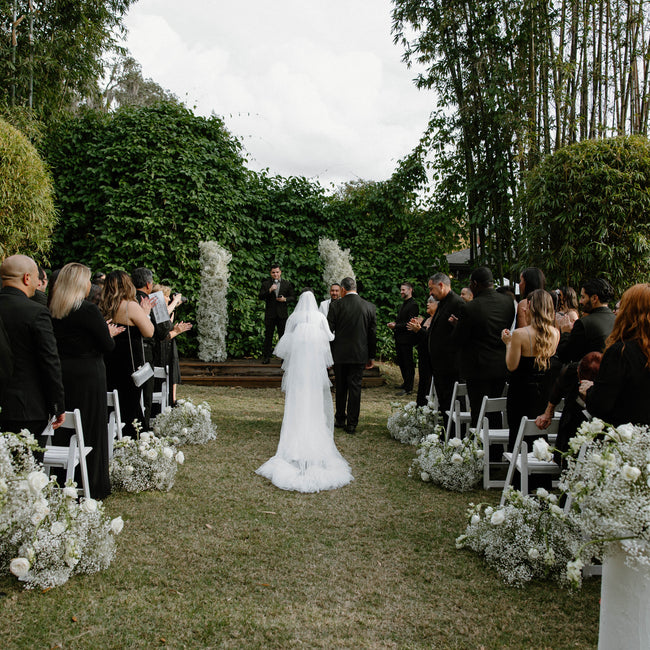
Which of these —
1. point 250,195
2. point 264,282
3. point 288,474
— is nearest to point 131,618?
point 288,474

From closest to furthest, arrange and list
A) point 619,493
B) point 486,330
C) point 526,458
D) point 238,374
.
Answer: point 619,493
point 526,458
point 486,330
point 238,374

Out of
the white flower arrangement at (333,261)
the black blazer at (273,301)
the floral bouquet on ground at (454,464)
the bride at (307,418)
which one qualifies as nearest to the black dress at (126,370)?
the bride at (307,418)

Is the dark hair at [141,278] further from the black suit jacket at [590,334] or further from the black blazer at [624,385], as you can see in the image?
the black blazer at [624,385]

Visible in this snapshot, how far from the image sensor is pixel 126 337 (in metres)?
5.14

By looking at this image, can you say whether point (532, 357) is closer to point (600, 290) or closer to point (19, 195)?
point (600, 290)

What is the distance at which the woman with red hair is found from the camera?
8.71 ft

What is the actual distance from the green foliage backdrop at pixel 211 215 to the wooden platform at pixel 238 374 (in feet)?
2.70

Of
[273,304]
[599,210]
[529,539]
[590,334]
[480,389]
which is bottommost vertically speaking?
[529,539]

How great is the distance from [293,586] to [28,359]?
218cm

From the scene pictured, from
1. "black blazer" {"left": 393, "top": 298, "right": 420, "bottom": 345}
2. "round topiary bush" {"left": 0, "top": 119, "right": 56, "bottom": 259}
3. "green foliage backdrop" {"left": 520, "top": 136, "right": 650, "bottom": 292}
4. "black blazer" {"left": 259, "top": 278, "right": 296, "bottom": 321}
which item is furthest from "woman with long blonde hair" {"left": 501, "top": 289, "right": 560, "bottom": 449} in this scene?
"round topiary bush" {"left": 0, "top": 119, "right": 56, "bottom": 259}

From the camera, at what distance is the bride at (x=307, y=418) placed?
5.03 meters

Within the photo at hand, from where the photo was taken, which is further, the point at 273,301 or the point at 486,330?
the point at 273,301

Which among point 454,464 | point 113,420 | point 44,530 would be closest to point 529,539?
point 454,464

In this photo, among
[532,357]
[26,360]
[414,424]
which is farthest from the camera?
[414,424]
